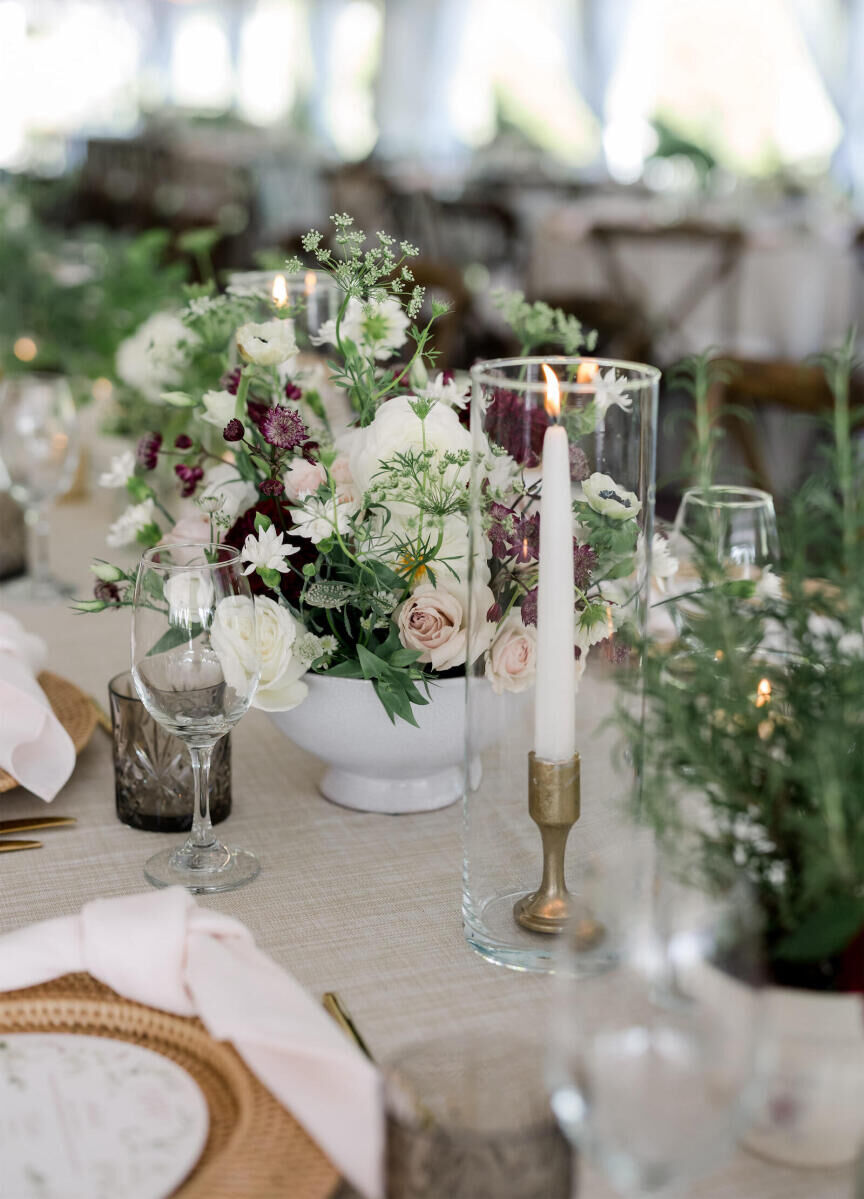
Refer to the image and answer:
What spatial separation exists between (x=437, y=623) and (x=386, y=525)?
7 cm

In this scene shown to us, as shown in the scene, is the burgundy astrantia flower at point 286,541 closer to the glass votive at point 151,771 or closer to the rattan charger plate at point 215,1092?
the glass votive at point 151,771

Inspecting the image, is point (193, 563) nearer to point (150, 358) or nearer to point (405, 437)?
point (405, 437)

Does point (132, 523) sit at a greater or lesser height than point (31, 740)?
greater

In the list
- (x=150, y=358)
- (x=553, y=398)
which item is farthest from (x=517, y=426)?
(x=150, y=358)

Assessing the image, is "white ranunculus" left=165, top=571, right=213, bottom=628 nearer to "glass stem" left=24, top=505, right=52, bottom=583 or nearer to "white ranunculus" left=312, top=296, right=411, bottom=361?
"white ranunculus" left=312, top=296, right=411, bottom=361

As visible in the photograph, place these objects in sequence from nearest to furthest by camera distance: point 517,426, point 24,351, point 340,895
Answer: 1. point 517,426
2. point 340,895
3. point 24,351

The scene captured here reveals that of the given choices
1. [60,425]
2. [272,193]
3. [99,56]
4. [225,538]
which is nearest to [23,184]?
[272,193]

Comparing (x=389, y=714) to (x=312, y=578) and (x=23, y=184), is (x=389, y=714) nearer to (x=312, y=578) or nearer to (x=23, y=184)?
(x=312, y=578)

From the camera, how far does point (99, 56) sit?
1309 centimetres

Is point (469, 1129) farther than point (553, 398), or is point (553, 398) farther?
point (553, 398)

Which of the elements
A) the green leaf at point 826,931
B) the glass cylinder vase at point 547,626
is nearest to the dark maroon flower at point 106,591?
the glass cylinder vase at point 547,626

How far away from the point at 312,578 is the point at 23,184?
545cm

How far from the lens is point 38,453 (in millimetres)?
1350

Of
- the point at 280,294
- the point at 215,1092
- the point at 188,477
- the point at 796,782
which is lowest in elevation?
the point at 215,1092
